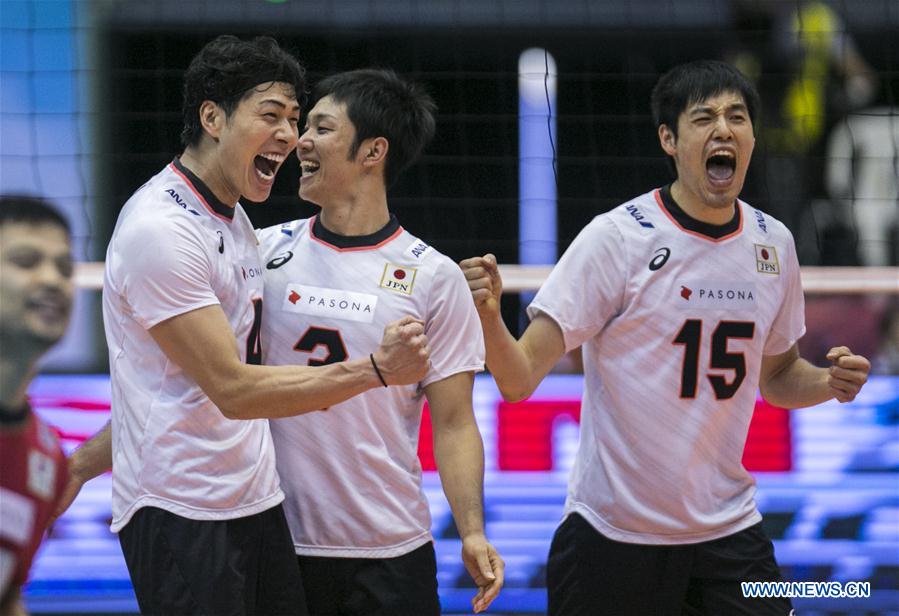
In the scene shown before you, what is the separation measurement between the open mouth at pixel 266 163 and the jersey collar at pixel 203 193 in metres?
0.15

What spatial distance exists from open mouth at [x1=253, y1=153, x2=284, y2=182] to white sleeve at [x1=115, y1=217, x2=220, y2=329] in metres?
0.39

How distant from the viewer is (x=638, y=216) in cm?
388

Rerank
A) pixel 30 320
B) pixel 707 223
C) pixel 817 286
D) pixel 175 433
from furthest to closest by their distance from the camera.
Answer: pixel 817 286 < pixel 707 223 < pixel 175 433 < pixel 30 320

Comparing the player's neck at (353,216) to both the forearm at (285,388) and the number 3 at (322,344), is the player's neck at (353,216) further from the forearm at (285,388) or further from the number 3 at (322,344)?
the forearm at (285,388)

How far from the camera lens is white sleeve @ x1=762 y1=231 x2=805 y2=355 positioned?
3.94 metres

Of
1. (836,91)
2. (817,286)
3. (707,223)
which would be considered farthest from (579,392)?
(836,91)

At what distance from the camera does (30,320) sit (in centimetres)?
203

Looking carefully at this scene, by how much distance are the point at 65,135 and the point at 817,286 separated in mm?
4421

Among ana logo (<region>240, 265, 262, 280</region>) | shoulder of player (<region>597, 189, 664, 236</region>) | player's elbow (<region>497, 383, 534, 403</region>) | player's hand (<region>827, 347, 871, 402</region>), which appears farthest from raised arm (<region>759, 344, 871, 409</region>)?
ana logo (<region>240, 265, 262, 280</region>)

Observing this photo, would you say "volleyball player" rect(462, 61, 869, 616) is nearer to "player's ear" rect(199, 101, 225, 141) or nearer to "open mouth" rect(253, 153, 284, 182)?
"open mouth" rect(253, 153, 284, 182)

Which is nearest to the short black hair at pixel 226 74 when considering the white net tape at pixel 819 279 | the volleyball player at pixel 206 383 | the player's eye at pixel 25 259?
the volleyball player at pixel 206 383

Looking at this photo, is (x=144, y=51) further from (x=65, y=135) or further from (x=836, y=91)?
(x=836, y=91)

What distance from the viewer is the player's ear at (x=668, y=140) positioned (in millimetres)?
3963

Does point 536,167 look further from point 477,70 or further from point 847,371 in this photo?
point 847,371
